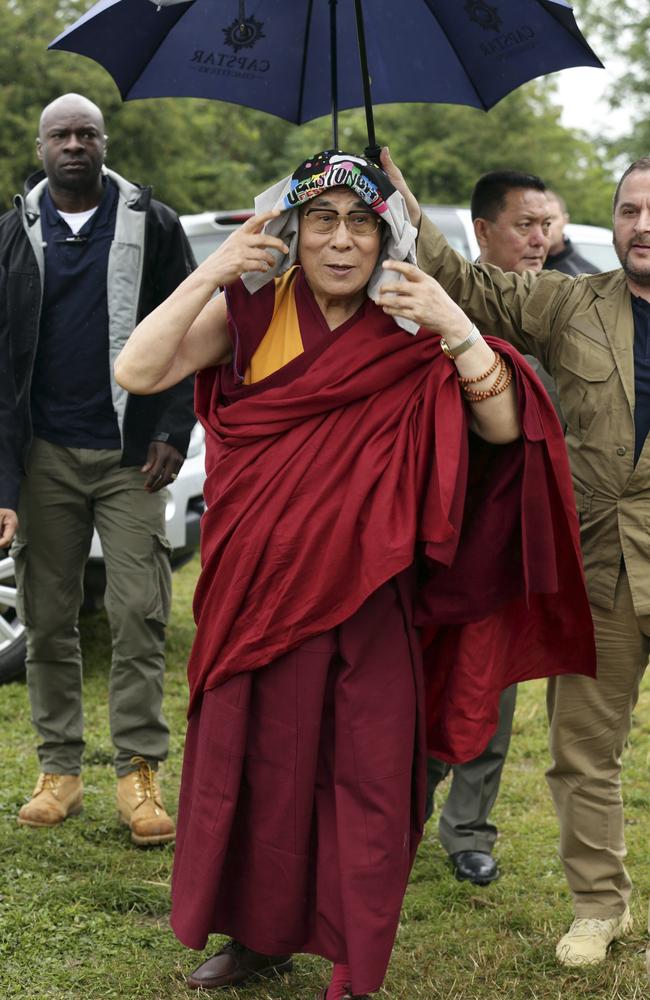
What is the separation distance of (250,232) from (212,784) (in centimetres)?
143

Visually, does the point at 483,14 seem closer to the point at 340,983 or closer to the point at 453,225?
the point at 340,983

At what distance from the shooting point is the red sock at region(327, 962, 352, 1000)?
3.59m

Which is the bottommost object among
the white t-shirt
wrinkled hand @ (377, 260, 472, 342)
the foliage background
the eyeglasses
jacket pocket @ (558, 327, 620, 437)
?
jacket pocket @ (558, 327, 620, 437)

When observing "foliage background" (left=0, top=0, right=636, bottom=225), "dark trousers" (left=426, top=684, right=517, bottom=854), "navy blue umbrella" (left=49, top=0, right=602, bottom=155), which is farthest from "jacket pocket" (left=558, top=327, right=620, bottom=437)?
"foliage background" (left=0, top=0, right=636, bottom=225)

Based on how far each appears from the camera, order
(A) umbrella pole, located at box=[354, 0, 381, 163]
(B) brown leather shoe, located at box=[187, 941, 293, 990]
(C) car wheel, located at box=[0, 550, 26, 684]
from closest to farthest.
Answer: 1. (A) umbrella pole, located at box=[354, 0, 381, 163]
2. (B) brown leather shoe, located at box=[187, 941, 293, 990]
3. (C) car wheel, located at box=[0, 550, 26, 684]

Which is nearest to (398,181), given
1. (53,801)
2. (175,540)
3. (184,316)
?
(184,316)

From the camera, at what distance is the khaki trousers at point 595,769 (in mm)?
4055

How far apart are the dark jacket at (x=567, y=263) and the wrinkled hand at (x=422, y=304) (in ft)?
7.39

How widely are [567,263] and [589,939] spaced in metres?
2.78

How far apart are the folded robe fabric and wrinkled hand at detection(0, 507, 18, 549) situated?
1.32 meters

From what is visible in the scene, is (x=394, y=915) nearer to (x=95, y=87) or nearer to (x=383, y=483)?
(x=383, y=483)

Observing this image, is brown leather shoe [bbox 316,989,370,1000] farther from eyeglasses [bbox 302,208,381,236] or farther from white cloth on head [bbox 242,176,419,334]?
eyeglasses [bbox 302,208,381,236]

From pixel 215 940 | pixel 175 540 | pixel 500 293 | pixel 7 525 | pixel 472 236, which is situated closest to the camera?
pixel 500 293

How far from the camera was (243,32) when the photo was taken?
4078 mm
